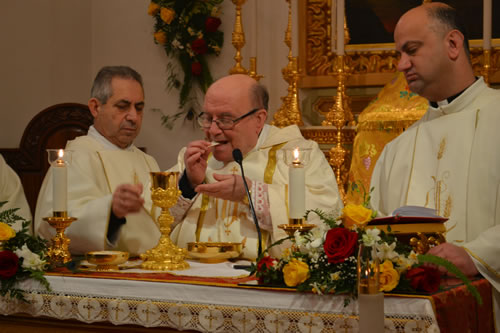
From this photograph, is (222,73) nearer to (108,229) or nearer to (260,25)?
(260,25)

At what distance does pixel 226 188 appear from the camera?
3754 millimetres

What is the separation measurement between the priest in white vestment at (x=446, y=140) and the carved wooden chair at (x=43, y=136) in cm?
328

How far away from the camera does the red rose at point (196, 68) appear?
24.3 ft

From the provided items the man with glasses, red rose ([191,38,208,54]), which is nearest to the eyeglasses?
the man with glasses

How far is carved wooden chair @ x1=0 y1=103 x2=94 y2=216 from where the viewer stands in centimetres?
669

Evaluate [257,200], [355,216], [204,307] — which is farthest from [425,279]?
[257,200]

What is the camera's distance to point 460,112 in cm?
405

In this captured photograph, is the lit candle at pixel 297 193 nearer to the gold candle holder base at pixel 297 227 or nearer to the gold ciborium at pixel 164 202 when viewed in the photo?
the gold candle holder base at pixel 297 227

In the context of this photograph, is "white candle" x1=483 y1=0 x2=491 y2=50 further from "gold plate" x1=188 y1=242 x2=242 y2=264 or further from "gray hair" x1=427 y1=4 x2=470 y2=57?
"gold plate" x1=188 y1=242 x2=242 y2=264

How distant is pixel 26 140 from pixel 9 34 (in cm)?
111

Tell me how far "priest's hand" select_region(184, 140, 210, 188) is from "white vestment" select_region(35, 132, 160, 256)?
1.09 feet

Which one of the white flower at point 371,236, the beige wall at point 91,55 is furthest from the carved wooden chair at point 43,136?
the white flower at point 371,236

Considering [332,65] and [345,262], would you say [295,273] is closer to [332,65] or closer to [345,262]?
Answer: [345,262]

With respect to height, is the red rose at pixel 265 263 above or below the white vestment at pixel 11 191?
below
